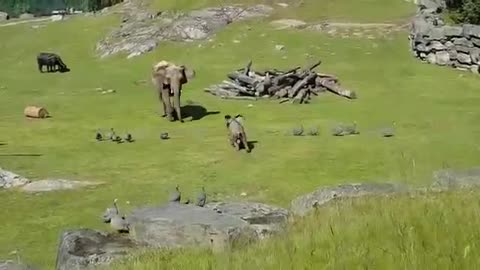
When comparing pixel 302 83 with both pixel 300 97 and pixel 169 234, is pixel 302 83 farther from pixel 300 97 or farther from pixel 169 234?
pixel 169 234

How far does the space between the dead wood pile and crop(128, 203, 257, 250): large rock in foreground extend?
16.8m

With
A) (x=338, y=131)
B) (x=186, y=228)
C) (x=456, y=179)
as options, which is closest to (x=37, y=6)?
(x=338, y=131)

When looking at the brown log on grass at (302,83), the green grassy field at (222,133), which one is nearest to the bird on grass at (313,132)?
the green grassy field at (222,133)

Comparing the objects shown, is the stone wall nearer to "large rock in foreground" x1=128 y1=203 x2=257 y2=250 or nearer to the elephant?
the elephant

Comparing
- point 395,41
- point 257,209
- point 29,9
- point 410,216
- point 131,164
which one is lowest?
point 29,9

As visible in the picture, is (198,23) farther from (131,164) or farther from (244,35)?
(131,164)

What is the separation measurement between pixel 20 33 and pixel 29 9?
1559 inches

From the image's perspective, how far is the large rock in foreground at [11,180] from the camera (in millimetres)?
17625

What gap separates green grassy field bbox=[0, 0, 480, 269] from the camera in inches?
654

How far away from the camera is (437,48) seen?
1324 inches

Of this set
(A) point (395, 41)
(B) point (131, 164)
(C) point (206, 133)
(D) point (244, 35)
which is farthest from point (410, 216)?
(D) point (244, 35)

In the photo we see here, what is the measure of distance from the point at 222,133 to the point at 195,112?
371 cm

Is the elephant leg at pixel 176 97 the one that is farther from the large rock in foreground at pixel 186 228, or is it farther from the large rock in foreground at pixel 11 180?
the large rock in foreground at pixel 186 228

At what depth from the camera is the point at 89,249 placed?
10641 mm
